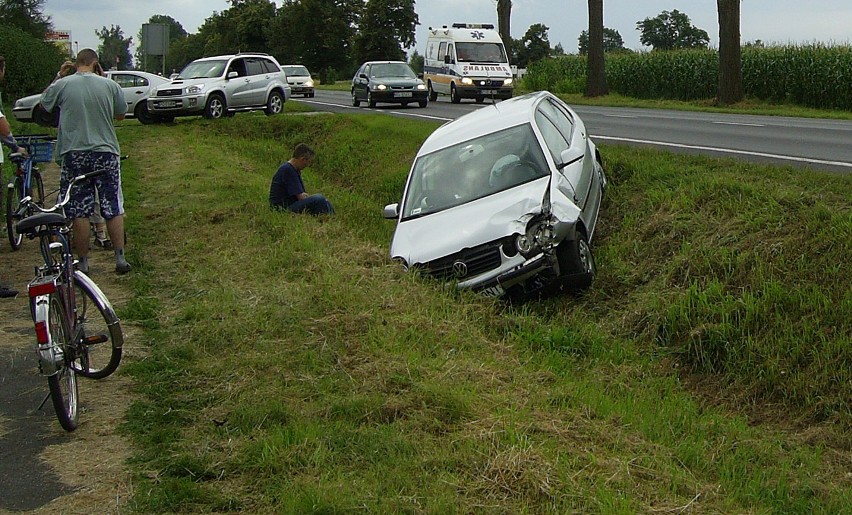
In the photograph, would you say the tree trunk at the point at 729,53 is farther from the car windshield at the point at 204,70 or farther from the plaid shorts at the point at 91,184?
the plaid shorts at the point at 91,184

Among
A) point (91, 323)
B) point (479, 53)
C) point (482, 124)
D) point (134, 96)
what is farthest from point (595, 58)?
point (91, 323)

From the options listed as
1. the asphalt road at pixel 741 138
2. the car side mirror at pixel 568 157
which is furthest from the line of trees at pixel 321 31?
the car side mirror at pixel 568 157

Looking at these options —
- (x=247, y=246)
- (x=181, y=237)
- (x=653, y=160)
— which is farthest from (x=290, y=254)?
(x=653, y=160)

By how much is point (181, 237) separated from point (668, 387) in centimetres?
618

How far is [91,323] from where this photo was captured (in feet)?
21.8

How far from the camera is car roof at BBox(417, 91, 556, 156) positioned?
36.1 ft

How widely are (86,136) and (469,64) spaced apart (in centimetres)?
2502

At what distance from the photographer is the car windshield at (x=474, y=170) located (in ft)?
33.2

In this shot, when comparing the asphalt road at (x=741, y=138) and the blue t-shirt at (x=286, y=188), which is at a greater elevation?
the asphalt road at (x=741, y=138)

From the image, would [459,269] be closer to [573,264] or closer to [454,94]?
[573,264]

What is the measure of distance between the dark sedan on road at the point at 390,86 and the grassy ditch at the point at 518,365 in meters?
18.2

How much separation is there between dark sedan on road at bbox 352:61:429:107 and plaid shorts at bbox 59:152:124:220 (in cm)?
2156

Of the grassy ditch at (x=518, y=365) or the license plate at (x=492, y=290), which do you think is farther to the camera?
the license plate at (x=492, y=290)

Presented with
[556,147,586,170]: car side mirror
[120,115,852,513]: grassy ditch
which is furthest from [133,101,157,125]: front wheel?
[556,147,586,170]: car side mirror
